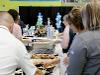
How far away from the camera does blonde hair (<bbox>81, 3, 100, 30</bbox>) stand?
5.74 ft

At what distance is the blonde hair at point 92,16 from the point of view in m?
1.75

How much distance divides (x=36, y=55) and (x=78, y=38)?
1653 mm

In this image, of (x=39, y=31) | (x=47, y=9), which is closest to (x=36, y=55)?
(x=39, y=31)

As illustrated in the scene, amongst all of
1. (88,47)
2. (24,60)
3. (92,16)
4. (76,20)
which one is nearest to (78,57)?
(88,47)

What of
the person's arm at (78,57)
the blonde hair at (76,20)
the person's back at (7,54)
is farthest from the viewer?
the blonde hair at (76,20)

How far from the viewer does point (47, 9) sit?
832 cm

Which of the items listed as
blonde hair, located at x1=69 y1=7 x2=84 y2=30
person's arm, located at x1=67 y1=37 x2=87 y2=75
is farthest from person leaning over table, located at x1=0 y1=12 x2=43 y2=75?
blonde hair, located at x1=69 y1=7 x2=84 y2=30

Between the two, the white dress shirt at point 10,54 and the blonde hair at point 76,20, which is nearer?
the white dress shirt at point 10,54

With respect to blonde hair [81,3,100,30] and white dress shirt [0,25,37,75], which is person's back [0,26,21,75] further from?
blonde hair [81,3,100,30]

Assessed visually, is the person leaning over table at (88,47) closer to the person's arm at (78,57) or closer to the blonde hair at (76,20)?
the person's arm at (78,57)

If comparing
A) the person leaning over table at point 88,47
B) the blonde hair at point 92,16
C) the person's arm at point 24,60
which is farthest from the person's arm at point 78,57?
the person's arm at point 24,60

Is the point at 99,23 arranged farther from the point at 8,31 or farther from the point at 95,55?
the point at 8,31

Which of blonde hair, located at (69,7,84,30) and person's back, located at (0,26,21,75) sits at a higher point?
blonde hair, located at (69,7,84,30)

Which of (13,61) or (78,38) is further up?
(78,38)
